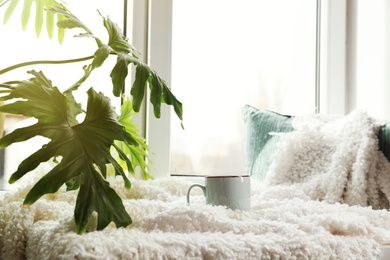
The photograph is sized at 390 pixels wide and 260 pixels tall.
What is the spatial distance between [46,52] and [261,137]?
2.20 feet

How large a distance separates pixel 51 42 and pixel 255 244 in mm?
1024

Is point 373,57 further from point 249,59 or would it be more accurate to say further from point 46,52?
point 46,52

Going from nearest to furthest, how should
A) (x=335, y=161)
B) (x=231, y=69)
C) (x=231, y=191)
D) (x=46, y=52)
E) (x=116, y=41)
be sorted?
(x=231, y=191) → (x=116, y=41) → (x=335, y=161) → (x=46, y=52) → (x=231, y=69)

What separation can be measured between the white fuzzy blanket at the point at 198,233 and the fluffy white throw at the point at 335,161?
17 cm

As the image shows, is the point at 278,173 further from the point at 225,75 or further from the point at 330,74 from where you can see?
the point at 330,74

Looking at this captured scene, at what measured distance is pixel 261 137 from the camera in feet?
5.49

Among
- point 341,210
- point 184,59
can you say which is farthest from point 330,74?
point 341,210

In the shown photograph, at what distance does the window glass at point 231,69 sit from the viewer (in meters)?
1.81

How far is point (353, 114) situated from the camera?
1.46 m

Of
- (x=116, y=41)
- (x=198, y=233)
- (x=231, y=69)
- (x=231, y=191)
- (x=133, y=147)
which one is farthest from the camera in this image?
(x=231, y=69)

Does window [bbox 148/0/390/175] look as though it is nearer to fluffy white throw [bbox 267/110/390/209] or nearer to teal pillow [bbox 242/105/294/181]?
teal pillow [bbox 242/105/294/181]

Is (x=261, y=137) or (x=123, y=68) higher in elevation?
(x=123, y=68)

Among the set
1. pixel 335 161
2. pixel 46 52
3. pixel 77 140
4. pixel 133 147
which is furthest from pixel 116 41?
pixel 335 161

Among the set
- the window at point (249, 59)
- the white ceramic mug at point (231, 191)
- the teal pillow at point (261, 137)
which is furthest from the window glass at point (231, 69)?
the white ceramic mug at point (231, 191)
